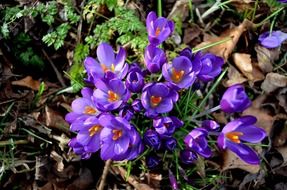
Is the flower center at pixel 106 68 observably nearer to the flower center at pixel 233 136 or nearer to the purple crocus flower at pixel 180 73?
the purple crocus flower at pixel 180 73

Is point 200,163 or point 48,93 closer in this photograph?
point 200,163

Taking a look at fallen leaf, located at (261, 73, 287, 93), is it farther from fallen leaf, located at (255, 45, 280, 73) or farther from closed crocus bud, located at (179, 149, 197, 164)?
closed crocus bud, located at (179, 149, 197, 164)

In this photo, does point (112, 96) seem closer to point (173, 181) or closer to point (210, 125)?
point (210, 125)

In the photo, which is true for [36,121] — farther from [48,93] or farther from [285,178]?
[285,178]

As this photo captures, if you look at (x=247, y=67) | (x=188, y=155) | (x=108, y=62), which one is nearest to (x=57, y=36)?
(x=108, y=62)

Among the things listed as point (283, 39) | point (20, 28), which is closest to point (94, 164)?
point (20, 28)

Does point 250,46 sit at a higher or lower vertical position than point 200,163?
higher

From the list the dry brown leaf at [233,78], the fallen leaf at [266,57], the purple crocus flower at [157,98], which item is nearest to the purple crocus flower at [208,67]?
the purple crocus flower at [157,98]

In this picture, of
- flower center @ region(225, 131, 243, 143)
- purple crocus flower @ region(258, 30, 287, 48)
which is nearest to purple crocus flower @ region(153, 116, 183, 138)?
flower center @ region(225, 131, 243, 143)
